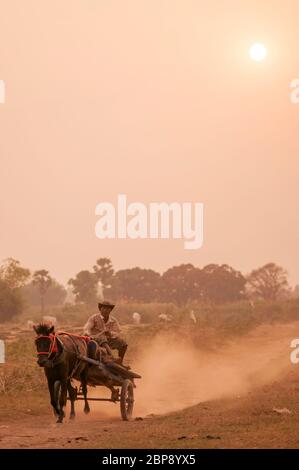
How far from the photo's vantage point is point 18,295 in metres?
57.5

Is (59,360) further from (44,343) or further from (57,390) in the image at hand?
(57,390)

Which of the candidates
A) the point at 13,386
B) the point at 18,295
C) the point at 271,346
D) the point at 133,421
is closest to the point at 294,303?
the point at 271,346

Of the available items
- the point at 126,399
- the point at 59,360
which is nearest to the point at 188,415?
the point at 126,399

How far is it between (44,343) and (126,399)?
354 cm

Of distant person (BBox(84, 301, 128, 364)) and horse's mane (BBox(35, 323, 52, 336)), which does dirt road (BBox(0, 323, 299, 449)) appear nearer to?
distant person (BBox(84, 301, 128, 364))

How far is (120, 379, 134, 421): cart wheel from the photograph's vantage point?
16391mm

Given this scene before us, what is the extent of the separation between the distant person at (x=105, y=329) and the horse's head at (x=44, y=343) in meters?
2.59

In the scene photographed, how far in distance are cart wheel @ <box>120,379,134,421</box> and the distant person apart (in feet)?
2.25

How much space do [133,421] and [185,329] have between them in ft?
63.5

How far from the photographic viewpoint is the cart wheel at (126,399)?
16391 mm

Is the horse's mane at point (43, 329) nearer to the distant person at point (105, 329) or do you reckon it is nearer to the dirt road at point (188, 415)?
the dirt road at point (188, 415)

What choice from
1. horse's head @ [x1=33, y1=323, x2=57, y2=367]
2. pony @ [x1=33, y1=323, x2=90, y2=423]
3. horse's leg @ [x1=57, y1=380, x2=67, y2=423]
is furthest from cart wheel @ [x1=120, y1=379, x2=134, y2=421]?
horse's head @ [x1=33, y1=323, x2=57, y2=367]

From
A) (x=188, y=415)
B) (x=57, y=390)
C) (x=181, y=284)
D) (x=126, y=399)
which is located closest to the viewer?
(x=57, y=390)

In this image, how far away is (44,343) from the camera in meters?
14.5
